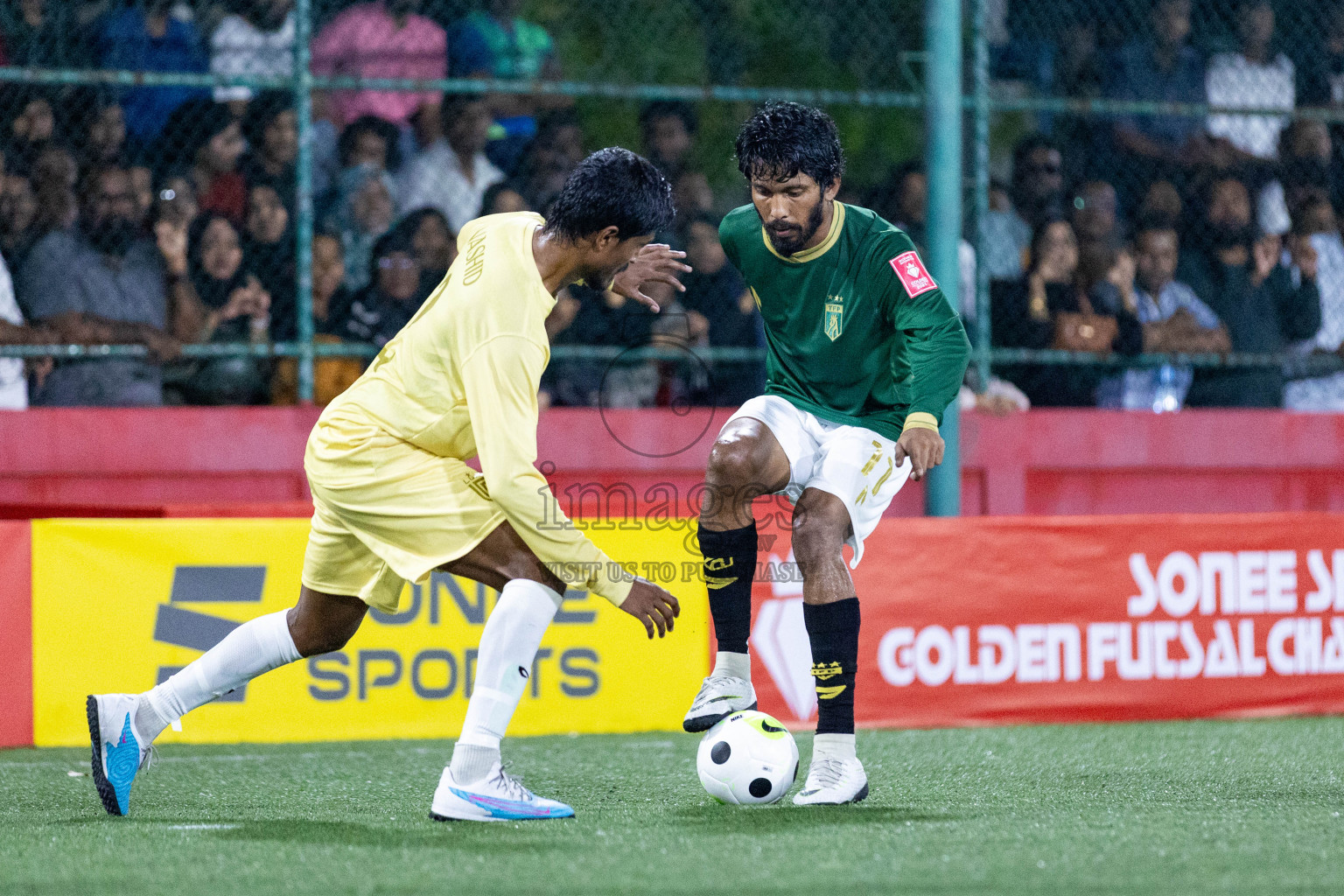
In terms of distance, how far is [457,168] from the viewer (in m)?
7.79

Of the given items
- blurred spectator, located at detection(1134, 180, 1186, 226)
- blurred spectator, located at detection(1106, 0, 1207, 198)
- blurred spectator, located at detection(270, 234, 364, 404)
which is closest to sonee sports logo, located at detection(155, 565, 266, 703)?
blurred spectator, located at detection(270, 234, 364, 404)

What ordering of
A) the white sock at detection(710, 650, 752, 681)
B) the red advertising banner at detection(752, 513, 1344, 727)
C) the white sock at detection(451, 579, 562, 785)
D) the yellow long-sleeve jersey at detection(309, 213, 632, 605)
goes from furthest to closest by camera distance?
1. the red advertising banner at detection(752, 513, 1344, 727)
2. the white sock at detection(710, 650, 752, 681)
3. the white sock at detection(451, 579, 562, 785)
4. the yellow long-sleeve jersey at detection(309, 213, 632, 605)

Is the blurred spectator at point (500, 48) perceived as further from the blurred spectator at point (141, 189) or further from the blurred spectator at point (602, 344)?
the blurred spectator at point (141, 189)

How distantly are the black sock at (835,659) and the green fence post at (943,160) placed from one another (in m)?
2.76

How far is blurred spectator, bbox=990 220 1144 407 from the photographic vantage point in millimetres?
7891

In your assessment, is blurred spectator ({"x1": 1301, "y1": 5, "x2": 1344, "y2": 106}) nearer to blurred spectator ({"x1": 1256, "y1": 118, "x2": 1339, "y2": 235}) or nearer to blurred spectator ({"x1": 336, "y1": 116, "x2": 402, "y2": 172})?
blurred spectator ({"x1": 1256, "y1": 118, "x2": 1339, "y2": 235})

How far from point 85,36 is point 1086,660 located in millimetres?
5088

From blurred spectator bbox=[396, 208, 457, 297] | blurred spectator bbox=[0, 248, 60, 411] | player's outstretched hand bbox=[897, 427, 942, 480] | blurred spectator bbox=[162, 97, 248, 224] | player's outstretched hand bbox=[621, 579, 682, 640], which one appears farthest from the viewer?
blurred spectator bbox=[396, 208, 457, 297]

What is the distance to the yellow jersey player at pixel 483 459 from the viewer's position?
3719 mm

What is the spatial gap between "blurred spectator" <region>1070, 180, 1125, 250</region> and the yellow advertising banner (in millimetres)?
3198

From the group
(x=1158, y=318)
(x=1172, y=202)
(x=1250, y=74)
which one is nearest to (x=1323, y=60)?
(x=1250, y=74)

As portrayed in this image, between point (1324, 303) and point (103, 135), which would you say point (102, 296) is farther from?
point (1324, 303)

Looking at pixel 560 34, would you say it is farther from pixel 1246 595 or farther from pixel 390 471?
pixel 390 471

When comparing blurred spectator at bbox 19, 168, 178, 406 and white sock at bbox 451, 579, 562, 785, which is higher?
blurred spectator at bbox 19, 168, 178, 406
